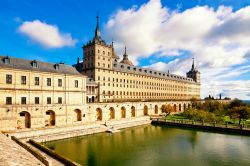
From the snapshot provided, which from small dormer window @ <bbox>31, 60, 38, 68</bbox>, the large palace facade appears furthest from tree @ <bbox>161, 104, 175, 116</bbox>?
small dormer window @ <bbox>31, 60, 38, 68</bbox>

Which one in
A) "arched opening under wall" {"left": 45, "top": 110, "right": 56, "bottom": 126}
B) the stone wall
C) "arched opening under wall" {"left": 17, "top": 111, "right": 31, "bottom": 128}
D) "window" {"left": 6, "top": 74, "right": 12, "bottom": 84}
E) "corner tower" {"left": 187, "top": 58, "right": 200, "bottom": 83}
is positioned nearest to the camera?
the stone wall

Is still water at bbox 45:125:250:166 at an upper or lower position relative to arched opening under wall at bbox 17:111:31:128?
lower

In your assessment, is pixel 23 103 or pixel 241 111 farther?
pixel 241 111

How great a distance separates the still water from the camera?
21906 mm

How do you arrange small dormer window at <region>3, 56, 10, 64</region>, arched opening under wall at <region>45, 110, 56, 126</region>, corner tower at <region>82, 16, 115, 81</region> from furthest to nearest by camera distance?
corner tower at <region>82, 16, 115, 81</region> < arched opening under wall at <region>45, 110, 56, 126</region> < small dormer window at <region>3, 56, 10, 64</region>

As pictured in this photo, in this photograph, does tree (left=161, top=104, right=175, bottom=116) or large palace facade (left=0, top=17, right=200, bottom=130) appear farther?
tree (left=161, top=104, right=175, bottom=116)

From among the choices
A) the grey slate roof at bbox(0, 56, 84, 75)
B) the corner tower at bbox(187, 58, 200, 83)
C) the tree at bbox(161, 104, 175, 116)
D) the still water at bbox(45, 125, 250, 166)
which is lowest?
the still water at bbox(45, 125, 250, 166)

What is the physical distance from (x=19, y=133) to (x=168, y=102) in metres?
48.4

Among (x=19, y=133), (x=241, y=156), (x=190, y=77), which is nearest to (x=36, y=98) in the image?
(x=19, y=133)

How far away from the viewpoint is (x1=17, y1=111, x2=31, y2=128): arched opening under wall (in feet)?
114

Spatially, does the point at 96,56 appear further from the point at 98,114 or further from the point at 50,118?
the point at 50,118

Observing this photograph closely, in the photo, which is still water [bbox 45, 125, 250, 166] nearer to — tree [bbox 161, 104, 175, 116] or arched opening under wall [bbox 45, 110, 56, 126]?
arched opening under wall [bbox 45, 110, 56, 126]

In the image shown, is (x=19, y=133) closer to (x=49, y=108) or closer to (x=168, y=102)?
(x=49, y=108)

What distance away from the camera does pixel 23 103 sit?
34.5 meters
